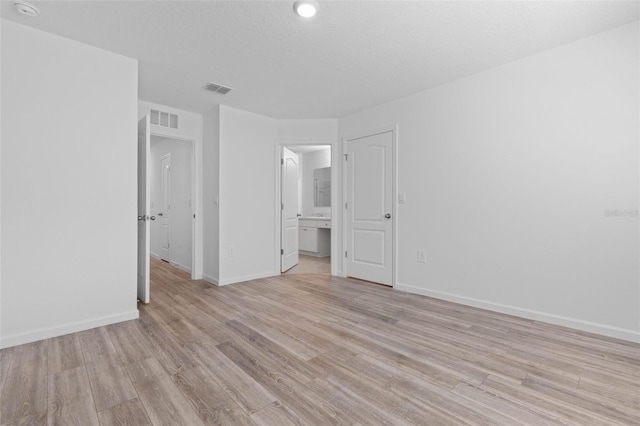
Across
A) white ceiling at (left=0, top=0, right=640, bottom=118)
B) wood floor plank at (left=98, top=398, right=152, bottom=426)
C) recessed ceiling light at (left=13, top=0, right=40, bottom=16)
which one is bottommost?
wood floor plank at (left=98, top=398, right=152, bottom=426)

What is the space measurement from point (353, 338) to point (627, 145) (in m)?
2.69

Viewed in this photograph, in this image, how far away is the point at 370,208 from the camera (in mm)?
4281

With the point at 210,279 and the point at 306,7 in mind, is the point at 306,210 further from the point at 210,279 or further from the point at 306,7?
the point at 306,7

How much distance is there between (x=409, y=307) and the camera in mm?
3193

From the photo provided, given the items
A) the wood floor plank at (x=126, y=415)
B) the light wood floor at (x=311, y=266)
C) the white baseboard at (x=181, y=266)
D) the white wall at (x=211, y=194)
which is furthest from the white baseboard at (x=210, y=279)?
the wood floor plank at (x=126, y=415)

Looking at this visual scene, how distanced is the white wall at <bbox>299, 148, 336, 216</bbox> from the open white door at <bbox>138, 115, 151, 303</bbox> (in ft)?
14.3

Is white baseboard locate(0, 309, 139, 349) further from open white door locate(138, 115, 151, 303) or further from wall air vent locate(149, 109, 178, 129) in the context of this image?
wall air vent locate(149, 109, 178, 129)

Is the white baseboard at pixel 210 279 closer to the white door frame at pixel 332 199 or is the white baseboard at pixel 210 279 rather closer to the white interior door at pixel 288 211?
the white door frame at pixel 332 199

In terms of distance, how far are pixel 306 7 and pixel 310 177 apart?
17.9 ft

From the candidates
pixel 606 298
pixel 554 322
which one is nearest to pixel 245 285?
pixel 554 322

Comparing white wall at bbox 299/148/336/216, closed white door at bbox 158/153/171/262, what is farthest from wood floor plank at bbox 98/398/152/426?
white wall at bbox 299/148/336/216

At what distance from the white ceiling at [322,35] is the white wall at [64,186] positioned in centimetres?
31

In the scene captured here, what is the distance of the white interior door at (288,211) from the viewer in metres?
4.89

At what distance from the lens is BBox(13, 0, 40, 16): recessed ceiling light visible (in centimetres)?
209
